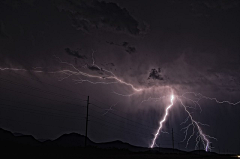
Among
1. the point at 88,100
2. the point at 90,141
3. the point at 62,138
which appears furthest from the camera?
the point at 90,141

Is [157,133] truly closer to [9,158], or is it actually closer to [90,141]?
[9,158]

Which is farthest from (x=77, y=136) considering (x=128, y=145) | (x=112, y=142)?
(x=128, y=145)

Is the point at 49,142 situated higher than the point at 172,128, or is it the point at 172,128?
the point at 172,128

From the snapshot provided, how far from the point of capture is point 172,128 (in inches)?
2331

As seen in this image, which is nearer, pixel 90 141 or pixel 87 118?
pixel 87 118

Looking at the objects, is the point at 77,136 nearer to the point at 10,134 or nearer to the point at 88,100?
the point at 10,134

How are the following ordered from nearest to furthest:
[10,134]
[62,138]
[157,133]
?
[157,133], [10,134], [62,138]

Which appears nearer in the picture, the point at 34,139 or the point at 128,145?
the point at 34,139

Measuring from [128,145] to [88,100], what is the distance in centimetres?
16601

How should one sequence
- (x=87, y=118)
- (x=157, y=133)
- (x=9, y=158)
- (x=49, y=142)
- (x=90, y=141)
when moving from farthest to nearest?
(x=90, y=141), (x=49, y=142), (x=157, y=133), (x=87, y=118), (x=9, y=158)

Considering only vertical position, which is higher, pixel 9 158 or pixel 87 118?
pixel 87 118

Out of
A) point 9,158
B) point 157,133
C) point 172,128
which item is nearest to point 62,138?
point 172,128

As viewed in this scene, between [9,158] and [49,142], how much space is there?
139m

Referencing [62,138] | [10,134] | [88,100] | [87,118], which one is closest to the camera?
[87,118]
